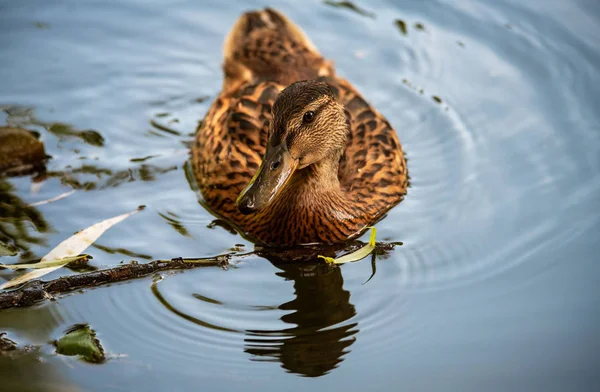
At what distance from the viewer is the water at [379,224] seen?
607 centimetres

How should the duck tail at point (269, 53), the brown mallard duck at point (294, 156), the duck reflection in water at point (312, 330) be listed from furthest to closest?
the duck tail at point (269, 53) → the brown mallard duck at point (294, 156) → the duck reflection in water at point (312, 330)

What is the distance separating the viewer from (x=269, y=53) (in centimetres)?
888

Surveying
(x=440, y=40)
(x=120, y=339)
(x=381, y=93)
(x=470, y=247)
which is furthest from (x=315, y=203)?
(x=440, y=40)

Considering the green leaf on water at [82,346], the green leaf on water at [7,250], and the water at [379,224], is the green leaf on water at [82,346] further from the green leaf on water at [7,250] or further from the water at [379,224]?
the green leaf on water at [7,250]

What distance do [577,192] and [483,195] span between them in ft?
2.65

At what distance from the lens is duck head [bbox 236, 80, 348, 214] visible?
664cm

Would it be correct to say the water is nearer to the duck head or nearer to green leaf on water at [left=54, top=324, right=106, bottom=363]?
green leaf on water at [left=54, top=324, right=106, bottom=363]

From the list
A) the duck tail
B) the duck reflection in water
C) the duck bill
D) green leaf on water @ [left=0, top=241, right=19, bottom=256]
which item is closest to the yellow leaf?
green leaf on water @ [left=0, top=241, right=19, bottom=256]

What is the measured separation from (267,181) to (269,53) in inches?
101

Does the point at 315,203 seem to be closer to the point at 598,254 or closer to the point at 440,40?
the point at 598,254

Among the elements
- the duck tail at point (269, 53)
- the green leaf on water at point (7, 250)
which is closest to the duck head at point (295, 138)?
the duck tail at point (269, 53)

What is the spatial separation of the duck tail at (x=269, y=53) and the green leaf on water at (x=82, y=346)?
11.1 ft

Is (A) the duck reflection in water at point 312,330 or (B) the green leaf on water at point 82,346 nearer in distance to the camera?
(B) the green leaf on water at point 82,346

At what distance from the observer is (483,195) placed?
796 centimetres
